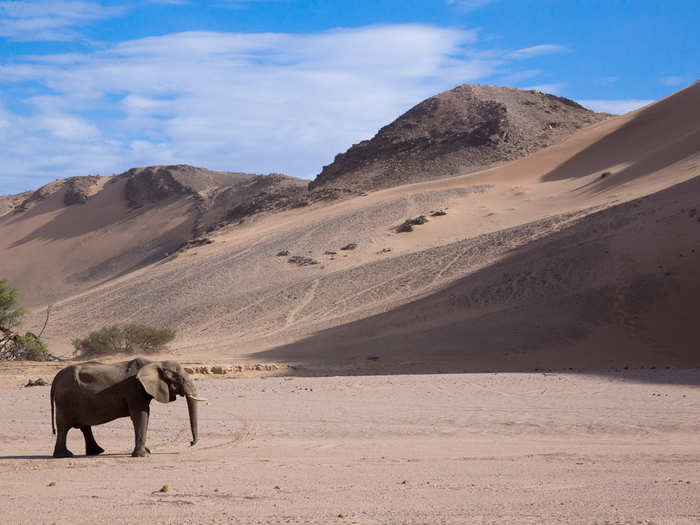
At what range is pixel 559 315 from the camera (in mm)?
25328

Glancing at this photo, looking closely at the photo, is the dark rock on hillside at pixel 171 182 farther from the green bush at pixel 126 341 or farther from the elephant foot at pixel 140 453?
the elephant foot at pixel 140 453

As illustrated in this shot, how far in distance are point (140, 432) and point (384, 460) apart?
2.78 m

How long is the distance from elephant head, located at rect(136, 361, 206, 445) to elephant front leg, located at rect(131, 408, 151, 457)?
0.84ft

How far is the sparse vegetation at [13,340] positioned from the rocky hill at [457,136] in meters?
38.2

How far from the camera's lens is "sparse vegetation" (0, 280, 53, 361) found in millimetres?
25781

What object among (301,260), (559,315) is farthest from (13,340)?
(301,260)

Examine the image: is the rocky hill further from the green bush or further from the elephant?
the elephant

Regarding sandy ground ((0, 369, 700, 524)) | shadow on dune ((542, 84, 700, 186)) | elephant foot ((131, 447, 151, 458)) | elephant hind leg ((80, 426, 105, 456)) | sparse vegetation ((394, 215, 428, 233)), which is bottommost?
sandy ground ((0, 369, 700, 524))

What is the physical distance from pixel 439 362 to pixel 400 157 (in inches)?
1901

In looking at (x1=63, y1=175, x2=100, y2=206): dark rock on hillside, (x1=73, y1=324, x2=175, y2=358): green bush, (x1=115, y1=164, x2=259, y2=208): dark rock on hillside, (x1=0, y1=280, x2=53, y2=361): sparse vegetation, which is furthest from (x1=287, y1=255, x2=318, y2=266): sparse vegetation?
(x1=63, y1=175, x2=100, y2=206): dark rock on hillside

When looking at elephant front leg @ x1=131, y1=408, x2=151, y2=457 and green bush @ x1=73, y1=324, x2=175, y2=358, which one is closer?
elephant front leg @ x1=131, y1=408, x2=151, y2=457

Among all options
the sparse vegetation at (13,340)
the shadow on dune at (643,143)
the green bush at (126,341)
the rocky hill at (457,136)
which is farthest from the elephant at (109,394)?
the rocky hill at (457,136)

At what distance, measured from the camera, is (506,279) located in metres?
29.1

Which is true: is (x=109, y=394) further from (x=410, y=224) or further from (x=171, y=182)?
(x=171, y=182)
